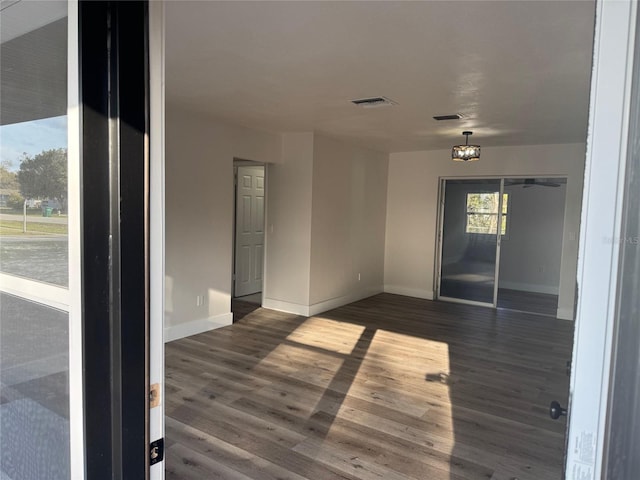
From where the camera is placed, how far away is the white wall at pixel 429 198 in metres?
6.07

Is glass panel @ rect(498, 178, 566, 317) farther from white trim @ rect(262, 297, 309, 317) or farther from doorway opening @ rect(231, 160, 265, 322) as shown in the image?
doorway opening @ rect(231, 160, 265, 322)

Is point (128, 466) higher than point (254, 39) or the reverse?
the reverse

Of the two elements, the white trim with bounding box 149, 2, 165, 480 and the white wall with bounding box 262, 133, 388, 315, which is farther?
the white wall with bounding box 262, 133, 388, 315

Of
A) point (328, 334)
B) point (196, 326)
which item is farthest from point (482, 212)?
point (196, 326)

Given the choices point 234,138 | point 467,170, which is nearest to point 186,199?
point 234,138

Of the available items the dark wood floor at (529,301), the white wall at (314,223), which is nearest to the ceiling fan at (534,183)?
the dark wood floor at (529,301)

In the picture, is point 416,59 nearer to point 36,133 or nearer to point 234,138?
point 36,133


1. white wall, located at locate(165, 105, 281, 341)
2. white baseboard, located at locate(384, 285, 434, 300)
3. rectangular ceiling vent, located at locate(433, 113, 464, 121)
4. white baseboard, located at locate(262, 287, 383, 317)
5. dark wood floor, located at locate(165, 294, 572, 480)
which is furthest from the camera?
white baseboard, located at locate(384, 285, 434, 300)

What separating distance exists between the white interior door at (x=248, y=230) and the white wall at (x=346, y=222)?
1525 millimetres

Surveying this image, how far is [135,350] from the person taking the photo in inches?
39.6

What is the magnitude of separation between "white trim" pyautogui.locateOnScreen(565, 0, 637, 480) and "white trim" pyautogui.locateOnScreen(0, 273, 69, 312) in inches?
40.8

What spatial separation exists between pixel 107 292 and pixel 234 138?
4.55m

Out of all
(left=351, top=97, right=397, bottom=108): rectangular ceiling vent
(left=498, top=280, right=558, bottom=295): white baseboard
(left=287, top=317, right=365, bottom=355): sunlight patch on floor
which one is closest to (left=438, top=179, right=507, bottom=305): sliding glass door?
(left=498, top=280, right=558, bottom=295): white baseboard

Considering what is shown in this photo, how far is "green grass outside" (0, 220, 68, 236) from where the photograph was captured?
3.23 ft
